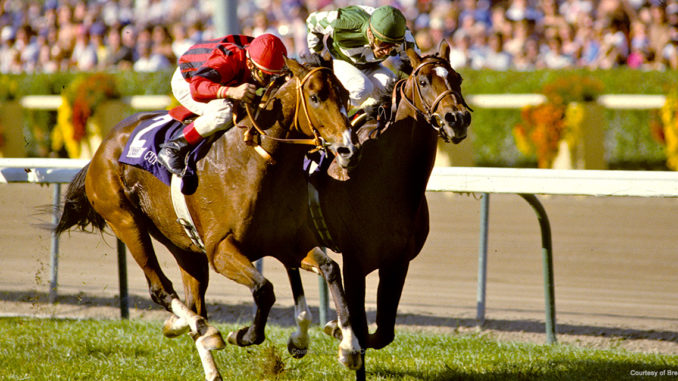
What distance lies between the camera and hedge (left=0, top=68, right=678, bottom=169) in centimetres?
1067

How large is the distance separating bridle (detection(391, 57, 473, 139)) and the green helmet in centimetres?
19

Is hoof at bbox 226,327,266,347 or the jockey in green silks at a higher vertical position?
the jockey in green silks

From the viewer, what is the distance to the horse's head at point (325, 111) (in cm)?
357

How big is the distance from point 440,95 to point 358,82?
2.02 feet

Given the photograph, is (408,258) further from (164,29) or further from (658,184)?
(164,29)

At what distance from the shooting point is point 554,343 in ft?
16.6

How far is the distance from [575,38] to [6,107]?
25.5ft

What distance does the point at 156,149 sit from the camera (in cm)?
436

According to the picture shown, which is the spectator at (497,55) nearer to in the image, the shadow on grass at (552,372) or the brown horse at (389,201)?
the shadow on grass at (552,372)

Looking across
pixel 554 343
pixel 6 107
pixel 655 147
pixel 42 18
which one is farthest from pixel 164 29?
pixel 554 343

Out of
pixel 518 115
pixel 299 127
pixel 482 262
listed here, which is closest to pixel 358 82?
pixel 299 127

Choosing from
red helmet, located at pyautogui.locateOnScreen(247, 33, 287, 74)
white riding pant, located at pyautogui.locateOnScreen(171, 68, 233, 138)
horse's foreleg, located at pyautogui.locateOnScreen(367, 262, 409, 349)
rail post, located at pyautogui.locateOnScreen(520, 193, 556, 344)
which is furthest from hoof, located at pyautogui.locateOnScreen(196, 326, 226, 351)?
rail post, located at pyautogui.locateOnScreen(520, 193, 556, 344)

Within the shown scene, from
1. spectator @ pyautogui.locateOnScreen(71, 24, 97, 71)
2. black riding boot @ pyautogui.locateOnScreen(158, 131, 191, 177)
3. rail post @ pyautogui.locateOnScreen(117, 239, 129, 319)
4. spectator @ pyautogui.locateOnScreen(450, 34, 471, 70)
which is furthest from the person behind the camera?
spectator @ pyautogui.locateOnScreen(71, 24, 97, 71)

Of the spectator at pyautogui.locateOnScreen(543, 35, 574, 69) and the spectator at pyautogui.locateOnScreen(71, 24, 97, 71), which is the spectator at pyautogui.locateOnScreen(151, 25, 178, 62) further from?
the spectator at pyautogui.locateOnScreen(543, 35, 574, 69)
